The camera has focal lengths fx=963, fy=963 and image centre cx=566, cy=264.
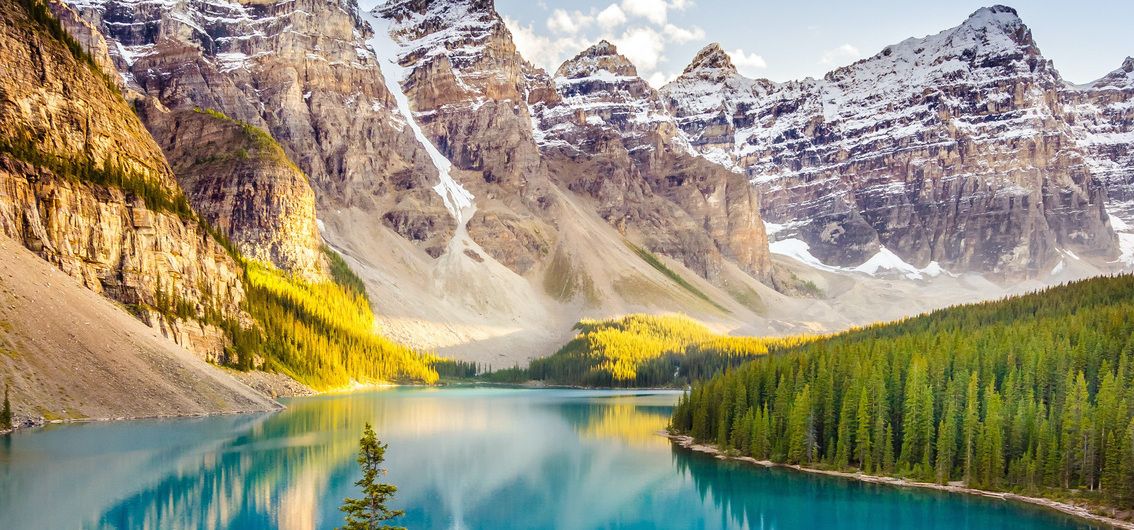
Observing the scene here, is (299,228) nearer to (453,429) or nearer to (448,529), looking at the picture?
(453,429)

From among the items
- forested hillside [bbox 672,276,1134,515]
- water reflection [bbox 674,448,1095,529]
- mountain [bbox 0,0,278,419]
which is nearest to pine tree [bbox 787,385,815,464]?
forested hillside [bbox 672,276,1134,515]

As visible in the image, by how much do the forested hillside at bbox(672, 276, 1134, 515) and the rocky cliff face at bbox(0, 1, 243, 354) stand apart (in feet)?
194

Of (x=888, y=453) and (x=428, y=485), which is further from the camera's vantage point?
(x=888, y=453)

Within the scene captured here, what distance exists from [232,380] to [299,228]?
87741 mm

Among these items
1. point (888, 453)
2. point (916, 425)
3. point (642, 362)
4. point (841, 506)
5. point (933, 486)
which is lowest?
point (841, 506)

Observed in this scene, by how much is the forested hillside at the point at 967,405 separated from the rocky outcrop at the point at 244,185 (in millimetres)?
110977

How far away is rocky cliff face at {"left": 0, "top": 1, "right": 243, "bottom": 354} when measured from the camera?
90562 mm

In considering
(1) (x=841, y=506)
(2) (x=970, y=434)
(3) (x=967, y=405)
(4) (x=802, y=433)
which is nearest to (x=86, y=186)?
(4) (x=802, y=433)

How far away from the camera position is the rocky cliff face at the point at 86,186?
90.6 metres

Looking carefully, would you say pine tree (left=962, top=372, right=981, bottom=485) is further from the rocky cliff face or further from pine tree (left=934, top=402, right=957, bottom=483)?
the rocky cliff face

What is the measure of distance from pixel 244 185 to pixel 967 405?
5734 inches

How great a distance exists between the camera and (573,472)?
66812mm

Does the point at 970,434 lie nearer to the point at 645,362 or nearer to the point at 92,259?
the point at 92,259

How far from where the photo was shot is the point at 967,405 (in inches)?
2505
